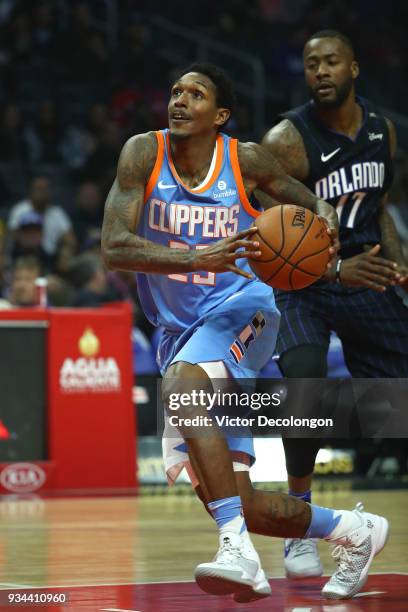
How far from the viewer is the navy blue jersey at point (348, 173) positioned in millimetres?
6070

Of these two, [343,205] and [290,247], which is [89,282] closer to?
[343,205]

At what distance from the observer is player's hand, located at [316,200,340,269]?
4980 millimetres

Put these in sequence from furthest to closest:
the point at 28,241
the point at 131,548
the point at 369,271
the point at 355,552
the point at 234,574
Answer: the point at 28,241, the point at 131,548, the point at 369,271, the point at 355,552, the point at 234,574

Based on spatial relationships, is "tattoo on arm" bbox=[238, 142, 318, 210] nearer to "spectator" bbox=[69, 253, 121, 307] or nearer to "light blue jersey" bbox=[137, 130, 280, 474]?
"light blue jersey" bbox=[137, 130, 280, 474]

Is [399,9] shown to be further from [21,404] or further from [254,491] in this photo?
[254,491]

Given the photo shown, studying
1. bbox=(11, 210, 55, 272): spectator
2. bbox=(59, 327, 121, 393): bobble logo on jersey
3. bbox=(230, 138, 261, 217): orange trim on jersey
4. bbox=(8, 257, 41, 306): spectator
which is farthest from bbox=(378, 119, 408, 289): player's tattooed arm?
bbox=(11, 210, 55, 272): spectator

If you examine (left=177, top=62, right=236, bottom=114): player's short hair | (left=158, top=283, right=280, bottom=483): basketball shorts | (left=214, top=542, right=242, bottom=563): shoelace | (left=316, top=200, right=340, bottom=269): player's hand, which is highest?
(left=177, top=62, right=236, bottom=114): player's short hair

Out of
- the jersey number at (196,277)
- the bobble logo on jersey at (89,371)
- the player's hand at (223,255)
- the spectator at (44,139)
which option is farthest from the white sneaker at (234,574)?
the spectator at (44,139)

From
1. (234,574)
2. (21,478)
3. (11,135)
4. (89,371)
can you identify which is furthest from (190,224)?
(11,135)

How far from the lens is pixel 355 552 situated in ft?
16.7

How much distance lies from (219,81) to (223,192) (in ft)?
1.52

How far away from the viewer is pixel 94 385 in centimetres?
1059

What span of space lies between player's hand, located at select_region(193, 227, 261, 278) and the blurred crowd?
24.7 ft

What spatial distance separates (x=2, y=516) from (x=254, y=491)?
14.1ft
